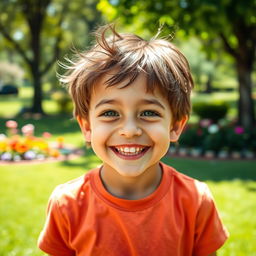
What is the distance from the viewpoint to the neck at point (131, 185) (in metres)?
1.92

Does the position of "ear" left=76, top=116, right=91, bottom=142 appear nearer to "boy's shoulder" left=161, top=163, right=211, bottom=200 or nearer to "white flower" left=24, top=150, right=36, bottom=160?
"boy's shoulder" left=161, top=163, right=211, bottom=200

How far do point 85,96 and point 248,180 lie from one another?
525 centimetres

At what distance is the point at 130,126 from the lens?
1.69 m

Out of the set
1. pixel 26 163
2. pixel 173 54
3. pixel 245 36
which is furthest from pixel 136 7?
pixel 173 54

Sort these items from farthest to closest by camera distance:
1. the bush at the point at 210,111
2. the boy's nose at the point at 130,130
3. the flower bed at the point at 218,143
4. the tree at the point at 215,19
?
1. the bush at the point at 210,111
2. the flower bed at the point at 218,143
3. the tree at the point at 215,19
4. the boy's nose at the point at 130,130

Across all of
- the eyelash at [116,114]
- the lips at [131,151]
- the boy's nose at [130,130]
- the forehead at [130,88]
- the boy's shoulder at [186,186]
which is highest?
the forehead at [130,88]

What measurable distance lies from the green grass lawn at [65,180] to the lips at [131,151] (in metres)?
2.24

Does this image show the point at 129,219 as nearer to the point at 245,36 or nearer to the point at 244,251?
→ the point at 244,251

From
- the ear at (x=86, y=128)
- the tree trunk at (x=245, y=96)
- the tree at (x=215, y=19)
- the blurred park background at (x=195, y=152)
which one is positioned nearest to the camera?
the ear at (x=86, y=128)

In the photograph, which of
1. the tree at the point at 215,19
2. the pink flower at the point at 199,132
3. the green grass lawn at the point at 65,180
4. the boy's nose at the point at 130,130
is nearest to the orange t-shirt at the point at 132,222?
the boy's nose at the point at 130,130

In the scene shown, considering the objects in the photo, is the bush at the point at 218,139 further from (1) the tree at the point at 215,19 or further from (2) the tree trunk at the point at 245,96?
(1) the tree at the point at 215,19

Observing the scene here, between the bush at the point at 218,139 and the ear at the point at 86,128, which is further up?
the ear at the point at 86,128

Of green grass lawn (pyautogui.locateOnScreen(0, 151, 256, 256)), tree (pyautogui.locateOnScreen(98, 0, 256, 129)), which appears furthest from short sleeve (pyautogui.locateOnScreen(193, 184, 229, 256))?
tree (pyautogui.locateOnScreen(98, 0, 256, 129))

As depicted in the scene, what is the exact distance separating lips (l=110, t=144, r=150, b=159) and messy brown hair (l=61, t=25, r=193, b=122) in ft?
0.93
